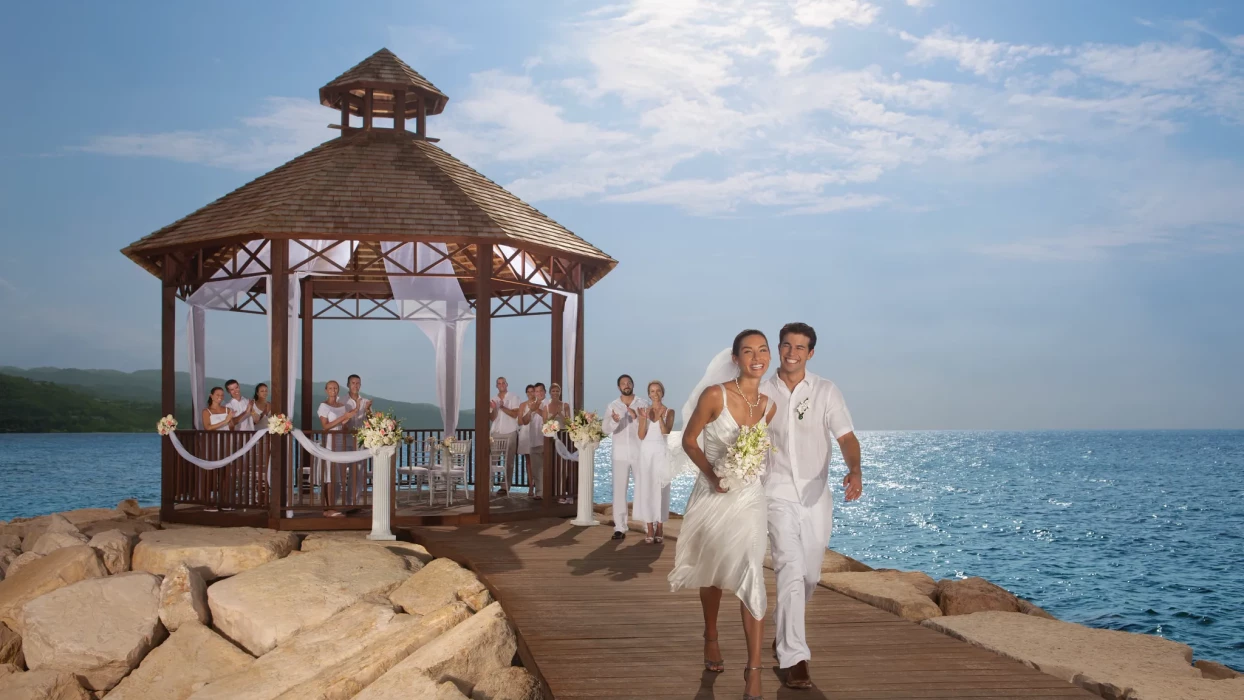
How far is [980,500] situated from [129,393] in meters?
110

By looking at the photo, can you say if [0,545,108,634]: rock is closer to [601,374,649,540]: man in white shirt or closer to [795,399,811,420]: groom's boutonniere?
[601,374,649,540]: man in white shirt

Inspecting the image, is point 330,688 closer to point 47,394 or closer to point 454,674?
point 454,674

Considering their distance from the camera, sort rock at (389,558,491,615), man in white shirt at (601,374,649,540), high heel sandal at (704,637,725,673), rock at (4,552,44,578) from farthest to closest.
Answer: rock at (4,552,44,578), man in white shirt at (601,374,649,540), rock at (389,558,491,615), high heel sandal at (704,637,725,673)

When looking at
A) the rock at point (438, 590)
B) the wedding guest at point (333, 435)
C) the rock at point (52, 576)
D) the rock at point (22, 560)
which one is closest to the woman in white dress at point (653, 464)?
the rock at point (438, 590)

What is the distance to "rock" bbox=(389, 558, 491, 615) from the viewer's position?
9492 millimetres

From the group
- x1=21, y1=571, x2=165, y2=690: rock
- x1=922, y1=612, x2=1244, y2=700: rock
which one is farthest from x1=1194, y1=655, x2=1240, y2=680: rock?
x1=21, y1=571, x2=165, y2=690: rock

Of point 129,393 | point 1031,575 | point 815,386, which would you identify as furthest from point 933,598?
point 129,393

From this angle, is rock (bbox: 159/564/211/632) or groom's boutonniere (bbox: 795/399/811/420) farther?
rock (bbox: 159/564/211/632)

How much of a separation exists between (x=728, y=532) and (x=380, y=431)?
308 inches

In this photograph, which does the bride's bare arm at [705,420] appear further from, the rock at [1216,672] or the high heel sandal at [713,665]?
the rock at [1216,672]

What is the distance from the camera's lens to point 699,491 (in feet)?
20.8

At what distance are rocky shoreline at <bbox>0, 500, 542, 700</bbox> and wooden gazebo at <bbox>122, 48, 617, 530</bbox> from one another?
5.03ft

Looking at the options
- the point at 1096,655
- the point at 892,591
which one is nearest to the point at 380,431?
the point at 892,591

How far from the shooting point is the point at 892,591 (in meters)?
10.5
